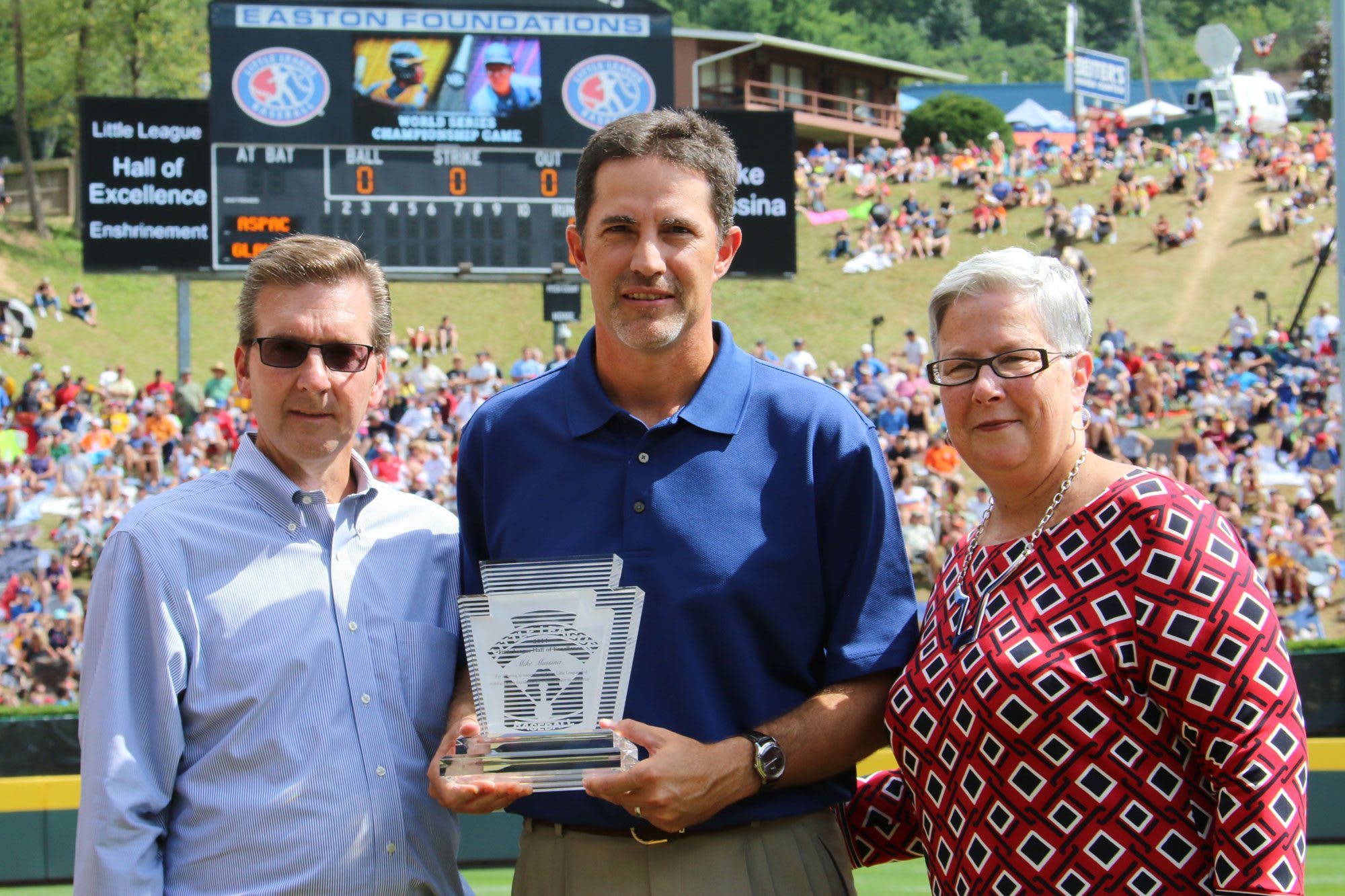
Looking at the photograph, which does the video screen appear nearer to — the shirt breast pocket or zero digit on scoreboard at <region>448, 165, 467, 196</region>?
zero digit on scoreboard at <region>448, 165, 467, 196</region>

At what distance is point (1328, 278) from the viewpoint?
34125 millimetres

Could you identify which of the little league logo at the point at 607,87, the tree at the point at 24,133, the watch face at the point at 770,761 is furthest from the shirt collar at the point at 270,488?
the tree at the point at 24,133

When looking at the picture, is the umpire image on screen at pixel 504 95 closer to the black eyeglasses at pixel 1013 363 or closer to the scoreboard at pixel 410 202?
the scoreboard at pixel 410 202

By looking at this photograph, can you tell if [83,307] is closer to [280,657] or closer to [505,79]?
[505,79]

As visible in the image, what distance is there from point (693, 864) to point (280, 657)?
34.4 inches

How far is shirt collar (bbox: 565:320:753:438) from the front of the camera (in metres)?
2.73

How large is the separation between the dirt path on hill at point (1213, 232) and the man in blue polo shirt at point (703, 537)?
3151 centimetres

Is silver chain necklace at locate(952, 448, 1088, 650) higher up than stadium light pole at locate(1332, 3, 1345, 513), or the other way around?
stadium light pole at locate(1332, 3, 1345, 513)

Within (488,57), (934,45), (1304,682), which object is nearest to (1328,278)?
(488,57)

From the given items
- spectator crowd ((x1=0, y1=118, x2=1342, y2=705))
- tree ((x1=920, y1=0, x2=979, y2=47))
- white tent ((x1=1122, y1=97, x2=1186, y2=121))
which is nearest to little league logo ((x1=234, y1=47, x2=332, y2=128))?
spectator crowd ((x1=0, y1=118, x2=1342, y2=705))

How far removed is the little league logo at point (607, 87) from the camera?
1661cm

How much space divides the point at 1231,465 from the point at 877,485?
54.0 feet

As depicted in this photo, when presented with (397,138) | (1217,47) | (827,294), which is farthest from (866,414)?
(1217,47)

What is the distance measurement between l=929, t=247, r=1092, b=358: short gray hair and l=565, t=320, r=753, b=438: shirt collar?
16.6 inches
